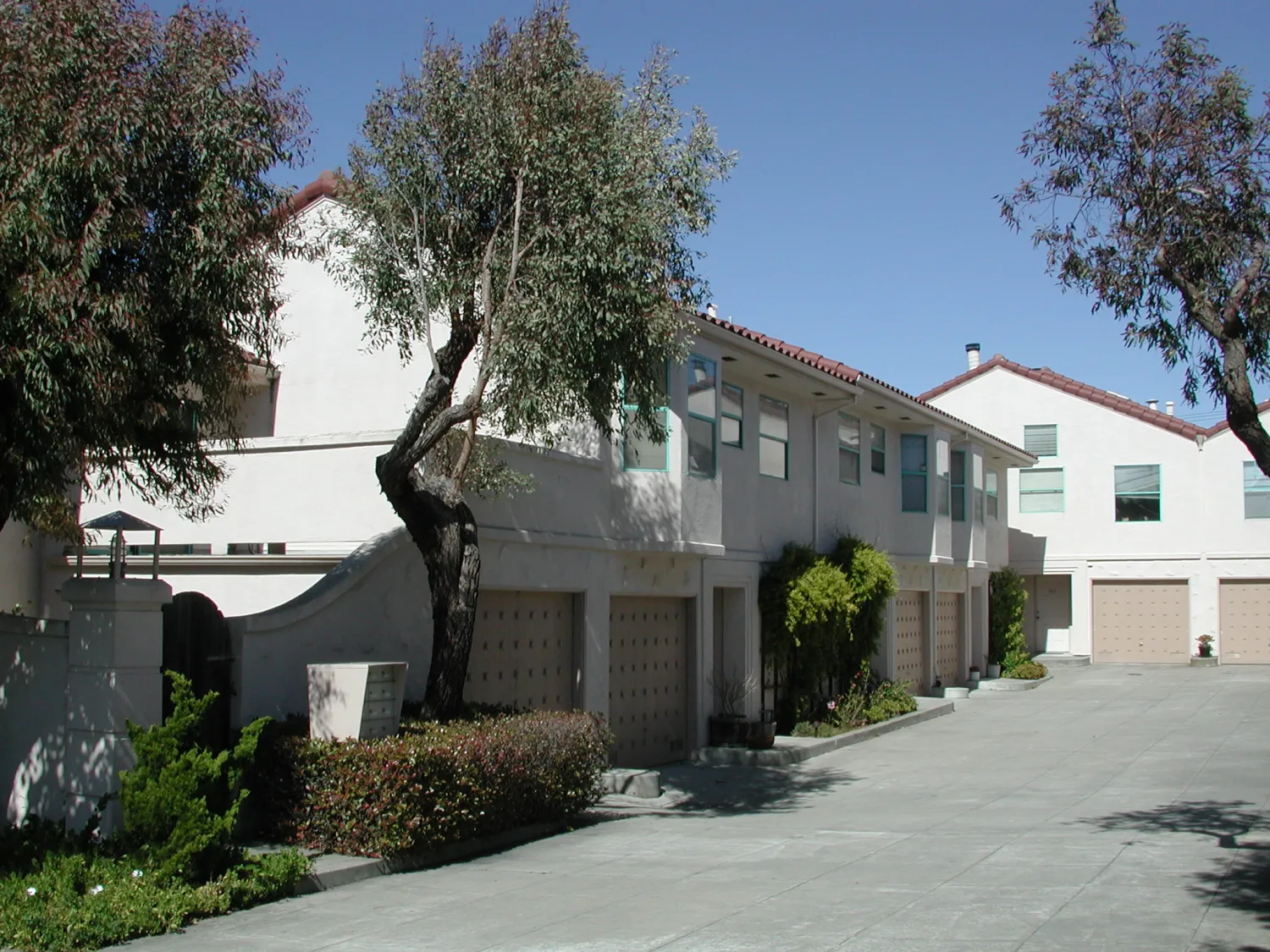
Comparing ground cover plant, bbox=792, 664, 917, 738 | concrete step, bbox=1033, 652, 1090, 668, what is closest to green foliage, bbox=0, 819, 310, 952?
ground cover plant, bbox=792, 664, 917, 738

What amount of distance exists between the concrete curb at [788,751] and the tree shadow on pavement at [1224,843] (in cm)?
550

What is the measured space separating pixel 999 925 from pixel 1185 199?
628 centimetres

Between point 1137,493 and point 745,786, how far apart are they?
23379mm

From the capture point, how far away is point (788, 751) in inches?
704

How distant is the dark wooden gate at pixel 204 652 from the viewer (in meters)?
10.3

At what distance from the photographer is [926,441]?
25.6 meters

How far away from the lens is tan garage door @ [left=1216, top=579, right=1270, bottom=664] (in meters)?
34.2

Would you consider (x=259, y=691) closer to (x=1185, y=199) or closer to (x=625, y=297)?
(x=625, y=297)

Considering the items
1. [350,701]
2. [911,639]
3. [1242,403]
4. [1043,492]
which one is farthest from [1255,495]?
[350,701]

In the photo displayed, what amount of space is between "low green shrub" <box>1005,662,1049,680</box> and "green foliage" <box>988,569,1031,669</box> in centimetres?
28

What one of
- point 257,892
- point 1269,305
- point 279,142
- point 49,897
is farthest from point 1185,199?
point 49,897

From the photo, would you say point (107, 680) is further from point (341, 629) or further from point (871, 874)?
point (871, 874)

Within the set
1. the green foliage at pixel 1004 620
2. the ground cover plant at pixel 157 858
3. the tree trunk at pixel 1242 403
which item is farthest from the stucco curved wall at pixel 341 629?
the green foliage at pixel 1004 620

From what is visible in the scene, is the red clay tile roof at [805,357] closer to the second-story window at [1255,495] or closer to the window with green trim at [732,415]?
the window with green trim at [732,415]
